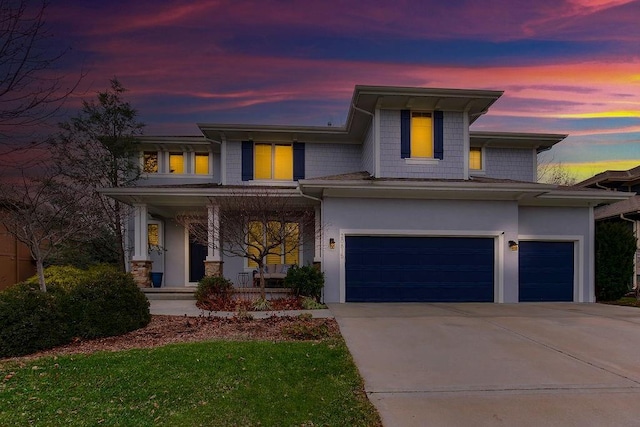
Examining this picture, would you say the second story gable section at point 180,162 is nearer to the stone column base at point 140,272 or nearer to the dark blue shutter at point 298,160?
the dark blue shutter at point 298,160

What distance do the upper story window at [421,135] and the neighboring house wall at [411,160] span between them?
0.45 feet

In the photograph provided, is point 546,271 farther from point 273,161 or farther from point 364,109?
point 273,161

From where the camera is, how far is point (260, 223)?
482 inches

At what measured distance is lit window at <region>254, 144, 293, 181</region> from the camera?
14.6m

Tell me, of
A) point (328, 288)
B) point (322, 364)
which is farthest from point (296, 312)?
point (322, 364)

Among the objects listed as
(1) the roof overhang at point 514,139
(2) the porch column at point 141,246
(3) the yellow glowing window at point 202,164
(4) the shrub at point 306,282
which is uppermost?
(1) the roof overhang at point 514,139

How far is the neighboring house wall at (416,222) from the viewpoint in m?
11.6

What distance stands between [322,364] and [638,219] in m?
19.7

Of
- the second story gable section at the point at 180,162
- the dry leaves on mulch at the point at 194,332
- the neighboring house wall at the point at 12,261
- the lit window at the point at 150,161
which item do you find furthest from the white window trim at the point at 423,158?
the neighboring house wall at the point at 12,261

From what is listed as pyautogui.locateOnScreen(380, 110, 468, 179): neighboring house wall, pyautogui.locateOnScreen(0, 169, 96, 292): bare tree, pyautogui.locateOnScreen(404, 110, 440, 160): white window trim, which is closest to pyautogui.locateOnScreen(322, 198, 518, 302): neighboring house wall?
pyautogui.locateOnScreen(380, 110, 468, 179): neighboring house wall

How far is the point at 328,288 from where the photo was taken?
11.6 m

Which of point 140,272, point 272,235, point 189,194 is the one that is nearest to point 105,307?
point 272,235

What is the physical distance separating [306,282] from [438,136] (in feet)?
20.0

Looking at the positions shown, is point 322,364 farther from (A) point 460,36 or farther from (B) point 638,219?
(B) point 638,219
